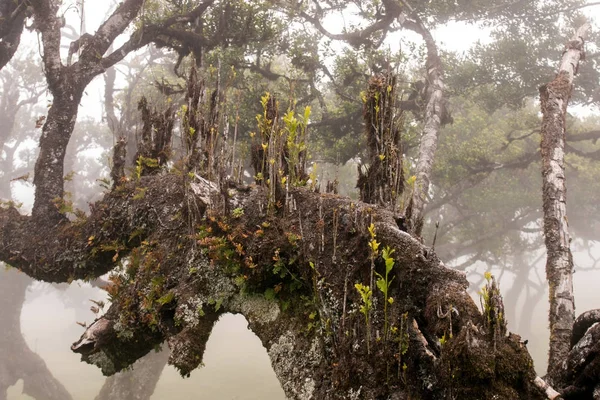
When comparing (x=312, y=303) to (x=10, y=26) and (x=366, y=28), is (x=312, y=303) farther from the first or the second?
(x=366, y=28)

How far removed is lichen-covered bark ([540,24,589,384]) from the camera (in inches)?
197

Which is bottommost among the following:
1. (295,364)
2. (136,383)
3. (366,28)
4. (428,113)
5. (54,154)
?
(136,383)

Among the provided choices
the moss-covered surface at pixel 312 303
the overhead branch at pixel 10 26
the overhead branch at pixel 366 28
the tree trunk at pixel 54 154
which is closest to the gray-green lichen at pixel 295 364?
the moss-covered surface at pixel 312 303

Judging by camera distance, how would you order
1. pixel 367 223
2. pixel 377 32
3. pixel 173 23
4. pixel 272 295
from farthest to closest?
pixel 377 32 < pixel 173 23 < pixel 272 295 < pixel 367 223

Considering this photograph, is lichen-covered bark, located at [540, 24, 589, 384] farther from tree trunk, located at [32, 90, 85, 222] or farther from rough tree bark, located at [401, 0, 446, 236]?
tree trunk, located at [32, 90, 85, 222]

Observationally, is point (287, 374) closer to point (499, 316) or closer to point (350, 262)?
point (350, 262)

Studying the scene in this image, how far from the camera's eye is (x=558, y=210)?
5.80 meters

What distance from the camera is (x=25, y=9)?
7668mm

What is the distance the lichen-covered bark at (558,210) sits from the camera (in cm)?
500

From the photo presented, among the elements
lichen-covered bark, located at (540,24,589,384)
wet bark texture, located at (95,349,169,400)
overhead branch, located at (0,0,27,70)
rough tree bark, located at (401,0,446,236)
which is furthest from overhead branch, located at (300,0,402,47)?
wet bark texture, located at (95,349,169,400)

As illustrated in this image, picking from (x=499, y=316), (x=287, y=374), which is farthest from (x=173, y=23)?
(x=499, y=316)

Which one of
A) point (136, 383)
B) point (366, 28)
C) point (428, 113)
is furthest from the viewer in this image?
point (136, 383)

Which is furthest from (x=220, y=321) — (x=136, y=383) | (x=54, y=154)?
(x=54, y=154)

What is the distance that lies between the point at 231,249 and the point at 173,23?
23.5ft
